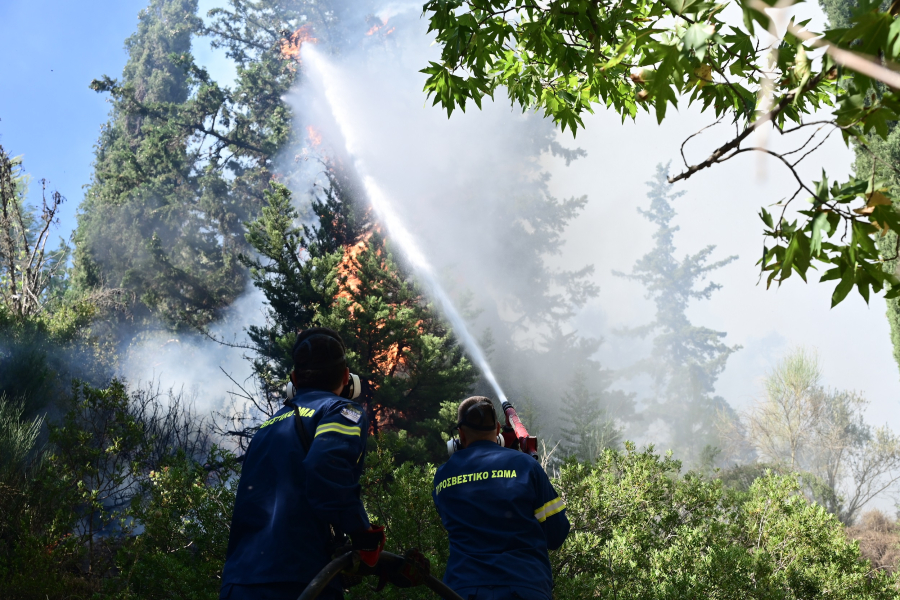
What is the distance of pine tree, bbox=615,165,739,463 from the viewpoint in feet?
117

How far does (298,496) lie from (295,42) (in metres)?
36.2

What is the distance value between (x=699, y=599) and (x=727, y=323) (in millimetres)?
50701

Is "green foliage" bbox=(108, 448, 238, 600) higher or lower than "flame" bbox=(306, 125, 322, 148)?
lower

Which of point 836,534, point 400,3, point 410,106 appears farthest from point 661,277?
point 836,534

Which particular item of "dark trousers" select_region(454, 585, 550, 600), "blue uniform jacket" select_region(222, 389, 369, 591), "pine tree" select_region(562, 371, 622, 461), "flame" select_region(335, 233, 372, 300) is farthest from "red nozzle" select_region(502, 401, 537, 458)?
"pine tree" select_region(562, 371, 622, 461)

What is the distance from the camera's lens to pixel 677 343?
131 feet

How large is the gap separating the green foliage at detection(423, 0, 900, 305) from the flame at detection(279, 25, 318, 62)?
33284 millimetres

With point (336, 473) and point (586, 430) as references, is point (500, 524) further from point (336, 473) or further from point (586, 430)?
point (586, 430)

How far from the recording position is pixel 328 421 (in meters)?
2.30

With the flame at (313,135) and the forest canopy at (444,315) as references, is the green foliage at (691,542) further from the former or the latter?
the flame at (313,135)

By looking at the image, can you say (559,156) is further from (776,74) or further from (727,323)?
(776,74)

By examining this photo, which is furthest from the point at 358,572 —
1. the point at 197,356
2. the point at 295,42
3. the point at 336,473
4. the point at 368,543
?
the point at 295,42

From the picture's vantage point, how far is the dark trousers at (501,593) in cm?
249

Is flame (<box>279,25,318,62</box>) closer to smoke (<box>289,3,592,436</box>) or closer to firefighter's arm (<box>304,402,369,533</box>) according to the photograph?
smoke (<box>289,3,592,436</box>)
